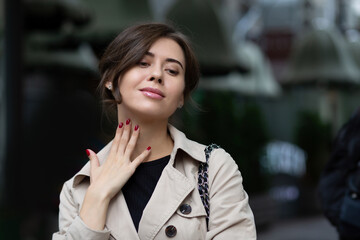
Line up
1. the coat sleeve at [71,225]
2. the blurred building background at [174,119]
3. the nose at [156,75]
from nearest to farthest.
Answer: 1. the coat sleeve at [71,225]
2. the nose at [156,75]
3. the blurred building background at [174,119]

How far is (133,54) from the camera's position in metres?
2.23

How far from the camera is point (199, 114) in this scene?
1043cm

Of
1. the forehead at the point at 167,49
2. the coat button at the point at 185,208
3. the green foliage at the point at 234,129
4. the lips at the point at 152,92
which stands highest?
the forehead at the point at 167,49

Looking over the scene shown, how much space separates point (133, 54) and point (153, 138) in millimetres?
325

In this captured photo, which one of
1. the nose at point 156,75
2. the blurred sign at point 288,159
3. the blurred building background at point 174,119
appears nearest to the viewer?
the nose at point 156,75

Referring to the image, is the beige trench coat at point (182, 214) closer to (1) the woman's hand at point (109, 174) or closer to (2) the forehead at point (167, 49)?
(1) the woman's hand at point (109, 174)

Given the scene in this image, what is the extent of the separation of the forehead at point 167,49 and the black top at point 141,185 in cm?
38

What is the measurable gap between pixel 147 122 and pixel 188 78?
24 cm

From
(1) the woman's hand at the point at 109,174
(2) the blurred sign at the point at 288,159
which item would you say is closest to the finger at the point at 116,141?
(1) the woman's hand at the point at 109,174

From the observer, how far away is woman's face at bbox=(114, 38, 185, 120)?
2219mm

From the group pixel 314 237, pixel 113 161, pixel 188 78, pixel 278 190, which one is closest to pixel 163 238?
pixel 113 161

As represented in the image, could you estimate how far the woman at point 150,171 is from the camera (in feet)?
7.00

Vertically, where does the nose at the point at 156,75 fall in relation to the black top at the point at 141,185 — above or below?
above

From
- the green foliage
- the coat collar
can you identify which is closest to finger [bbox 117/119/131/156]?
the coat collar
